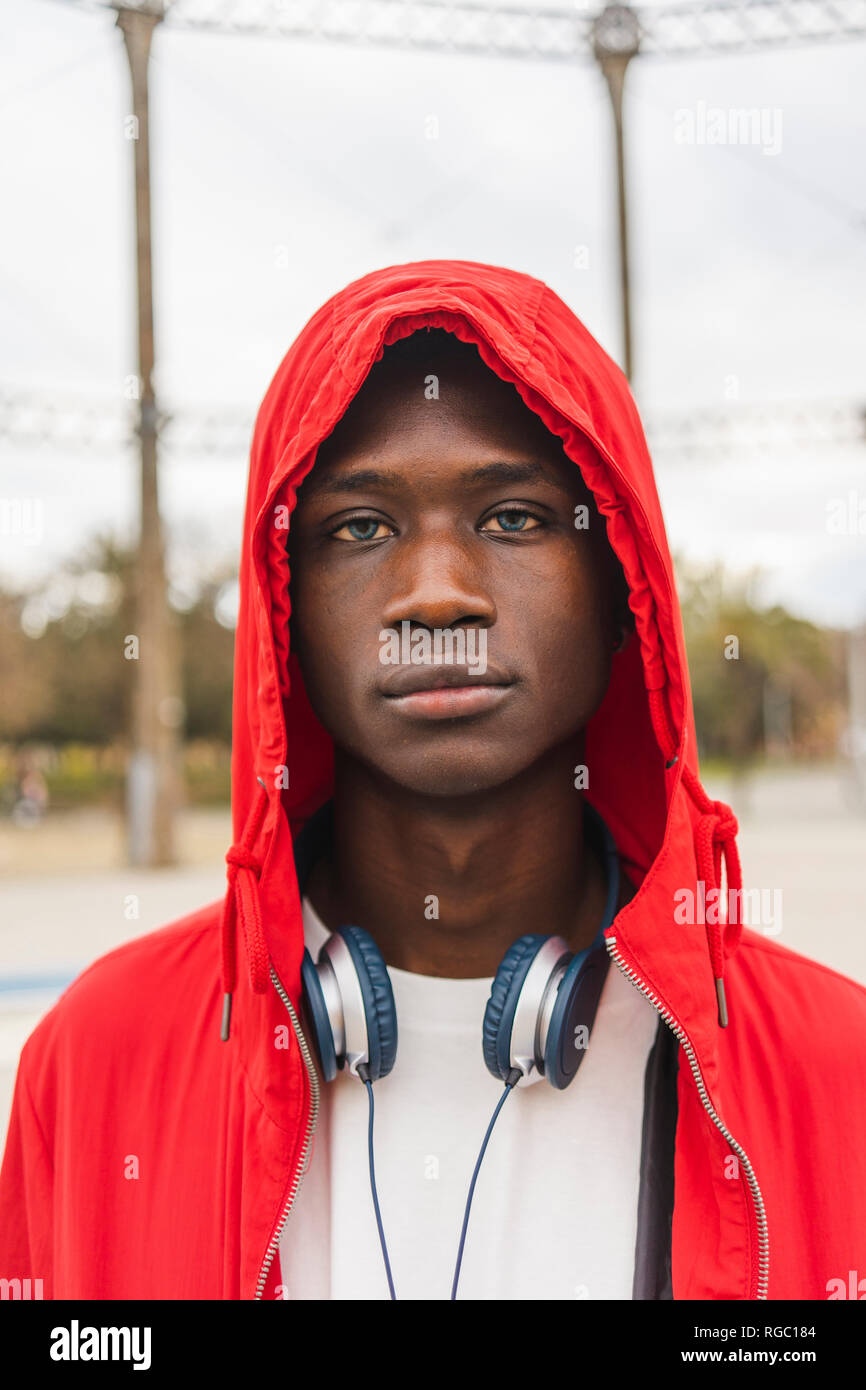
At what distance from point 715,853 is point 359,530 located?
2.40 ft

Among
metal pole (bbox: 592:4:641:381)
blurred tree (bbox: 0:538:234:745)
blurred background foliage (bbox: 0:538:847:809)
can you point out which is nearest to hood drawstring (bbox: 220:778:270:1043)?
metal pole (bbox: 592:4:641:381)

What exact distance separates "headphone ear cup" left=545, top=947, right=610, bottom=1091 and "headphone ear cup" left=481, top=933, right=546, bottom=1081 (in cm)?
6

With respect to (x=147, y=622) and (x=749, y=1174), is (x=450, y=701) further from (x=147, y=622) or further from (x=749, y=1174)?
(x=147, y=622)

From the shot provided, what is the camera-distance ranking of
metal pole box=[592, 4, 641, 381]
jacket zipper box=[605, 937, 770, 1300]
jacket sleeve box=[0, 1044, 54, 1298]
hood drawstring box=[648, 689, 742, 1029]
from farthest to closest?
metal pole box=[592, 4, 641, 381] < jacket sleeve box=[0, 1044, 54, 1298] < hood drawstring box=[648, 689, 742, 1029] < jacket zipper box=[605, 937, 770, 1300]

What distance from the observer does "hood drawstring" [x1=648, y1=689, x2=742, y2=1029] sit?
155 cm

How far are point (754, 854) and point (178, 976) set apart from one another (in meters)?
13.8

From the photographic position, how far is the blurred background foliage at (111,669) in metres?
31.0

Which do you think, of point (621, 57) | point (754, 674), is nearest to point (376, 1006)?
point (621, 57)

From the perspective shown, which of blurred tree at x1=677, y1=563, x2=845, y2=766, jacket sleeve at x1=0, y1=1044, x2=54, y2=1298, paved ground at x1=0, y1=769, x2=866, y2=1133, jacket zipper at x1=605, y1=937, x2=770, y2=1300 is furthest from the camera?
blurred tree at x1=677, y1=563, x2=845, y2=766

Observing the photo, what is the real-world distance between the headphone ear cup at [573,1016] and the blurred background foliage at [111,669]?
27.6 metres

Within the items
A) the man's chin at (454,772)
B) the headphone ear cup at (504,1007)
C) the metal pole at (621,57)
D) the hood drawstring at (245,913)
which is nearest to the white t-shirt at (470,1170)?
the headphone ear cup at (504,1007)

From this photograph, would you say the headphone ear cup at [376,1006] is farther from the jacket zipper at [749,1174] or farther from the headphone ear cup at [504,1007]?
the jacket zipper at [749,1174]

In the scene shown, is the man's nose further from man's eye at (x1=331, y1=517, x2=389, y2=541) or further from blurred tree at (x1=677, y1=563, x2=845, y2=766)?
blurred tree at (x1=677, y1=563, x2=845, y2=766)
